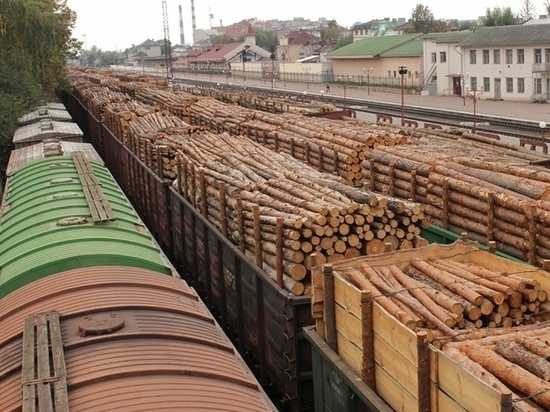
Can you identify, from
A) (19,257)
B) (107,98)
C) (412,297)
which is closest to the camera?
(412,297)

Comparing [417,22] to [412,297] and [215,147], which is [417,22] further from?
[412,297]

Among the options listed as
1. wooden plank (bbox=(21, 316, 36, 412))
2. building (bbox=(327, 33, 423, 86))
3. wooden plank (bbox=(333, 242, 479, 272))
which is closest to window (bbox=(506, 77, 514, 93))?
building (bbox=(327, 33, 423, 86))

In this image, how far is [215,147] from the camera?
18.4m

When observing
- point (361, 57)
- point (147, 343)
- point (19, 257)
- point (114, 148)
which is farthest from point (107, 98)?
point (361, 57)

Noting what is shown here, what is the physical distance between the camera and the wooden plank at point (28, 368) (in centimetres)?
602

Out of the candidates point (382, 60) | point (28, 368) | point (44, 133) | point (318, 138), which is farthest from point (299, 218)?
point (382, 60)

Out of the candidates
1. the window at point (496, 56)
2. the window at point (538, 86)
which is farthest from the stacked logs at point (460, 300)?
the window at point (496, 56)

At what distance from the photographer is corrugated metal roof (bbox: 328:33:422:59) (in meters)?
90.2

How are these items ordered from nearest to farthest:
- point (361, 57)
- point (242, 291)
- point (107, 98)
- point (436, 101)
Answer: point (242, 291)
point (107, 98)
point (436, 101)
point (361, 57)

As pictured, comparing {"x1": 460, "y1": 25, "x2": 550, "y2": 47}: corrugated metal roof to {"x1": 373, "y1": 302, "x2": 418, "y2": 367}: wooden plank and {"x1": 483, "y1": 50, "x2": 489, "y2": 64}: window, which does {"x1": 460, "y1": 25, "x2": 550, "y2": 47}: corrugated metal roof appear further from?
{"x1": 373, "y1": 302, "x2": 418, "y2": 367}: wooden plank

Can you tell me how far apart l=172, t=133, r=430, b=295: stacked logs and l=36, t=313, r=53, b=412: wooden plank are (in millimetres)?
3434

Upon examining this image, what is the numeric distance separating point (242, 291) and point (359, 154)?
556 cm

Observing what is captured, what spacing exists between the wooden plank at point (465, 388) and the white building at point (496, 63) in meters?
58.9

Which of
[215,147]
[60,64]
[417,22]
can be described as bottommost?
[215,147]
